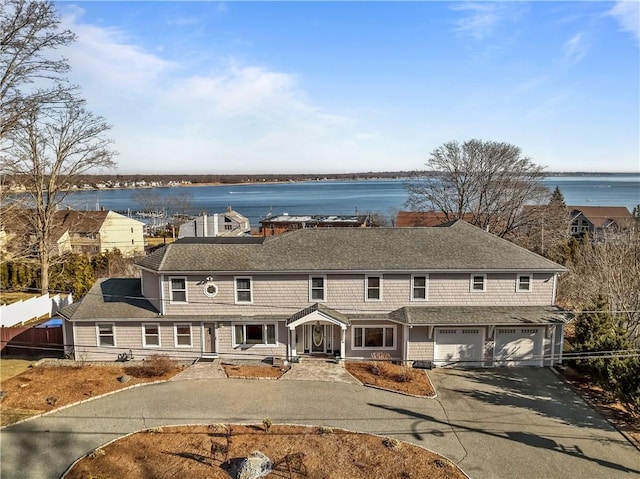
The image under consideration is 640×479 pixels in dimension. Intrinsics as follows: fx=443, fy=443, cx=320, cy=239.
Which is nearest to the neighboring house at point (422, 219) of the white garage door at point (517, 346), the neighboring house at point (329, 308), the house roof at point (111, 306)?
the neighboring house at point (329, 308)

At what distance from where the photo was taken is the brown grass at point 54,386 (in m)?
16.2

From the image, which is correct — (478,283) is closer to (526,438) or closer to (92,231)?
(526,438)

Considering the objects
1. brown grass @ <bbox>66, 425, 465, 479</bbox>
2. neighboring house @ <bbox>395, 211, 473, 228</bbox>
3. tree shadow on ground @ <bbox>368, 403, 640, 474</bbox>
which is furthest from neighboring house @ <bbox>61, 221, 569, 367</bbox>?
neighboring house @ <bbox>395, 211, 473, 228</bbox>

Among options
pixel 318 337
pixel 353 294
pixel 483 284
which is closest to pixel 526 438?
pixel 483 284

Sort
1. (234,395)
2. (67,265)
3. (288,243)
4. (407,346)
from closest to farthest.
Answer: (234,395), (407,346), (288,243), (67,265)

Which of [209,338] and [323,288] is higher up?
[323,288]

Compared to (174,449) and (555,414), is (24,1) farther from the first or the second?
(555,414)

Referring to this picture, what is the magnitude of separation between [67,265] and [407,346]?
26.5m

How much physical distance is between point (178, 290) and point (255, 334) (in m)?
4.22

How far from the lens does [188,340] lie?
69.7ft

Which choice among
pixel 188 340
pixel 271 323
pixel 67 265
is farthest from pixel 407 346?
pixel 67 265

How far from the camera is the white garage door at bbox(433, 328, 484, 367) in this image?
68.5ft

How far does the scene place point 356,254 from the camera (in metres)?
22.0

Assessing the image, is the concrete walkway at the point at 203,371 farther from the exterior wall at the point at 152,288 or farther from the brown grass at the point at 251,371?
the exterior wall at the point at 152,288
